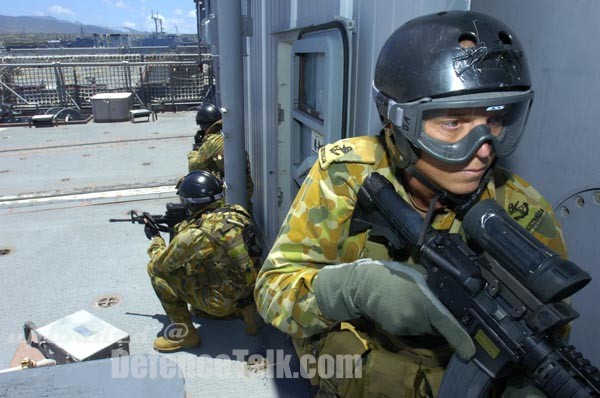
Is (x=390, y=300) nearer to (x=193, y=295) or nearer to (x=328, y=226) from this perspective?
(x=328, y=226)

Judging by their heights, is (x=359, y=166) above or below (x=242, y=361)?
above

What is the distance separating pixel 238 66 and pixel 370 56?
6.54ft

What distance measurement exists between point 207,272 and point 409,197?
82.2 inches

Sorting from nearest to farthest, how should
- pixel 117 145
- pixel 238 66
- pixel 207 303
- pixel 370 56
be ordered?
pixel 370 56
pixel 207 303
pixel 238 66
pixel 117 145

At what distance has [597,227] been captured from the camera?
141 cm

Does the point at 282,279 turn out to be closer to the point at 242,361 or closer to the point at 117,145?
the point at 242,361

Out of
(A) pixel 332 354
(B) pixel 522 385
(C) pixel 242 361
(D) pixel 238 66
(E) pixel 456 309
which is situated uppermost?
(D) pixel 238 66

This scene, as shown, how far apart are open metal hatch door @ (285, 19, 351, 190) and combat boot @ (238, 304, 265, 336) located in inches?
36.1

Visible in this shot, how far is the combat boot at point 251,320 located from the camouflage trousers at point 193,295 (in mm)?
54

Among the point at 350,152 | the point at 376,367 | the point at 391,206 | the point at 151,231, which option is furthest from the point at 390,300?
the point at 151,231

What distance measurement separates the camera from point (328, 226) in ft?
4.74

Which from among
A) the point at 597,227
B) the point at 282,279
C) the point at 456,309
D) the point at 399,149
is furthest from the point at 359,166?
the point at 597,227

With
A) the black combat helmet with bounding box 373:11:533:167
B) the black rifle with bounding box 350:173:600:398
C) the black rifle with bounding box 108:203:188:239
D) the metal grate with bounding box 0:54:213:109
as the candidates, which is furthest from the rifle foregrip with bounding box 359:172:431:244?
the metal grate with bounding box 0:54:213:109

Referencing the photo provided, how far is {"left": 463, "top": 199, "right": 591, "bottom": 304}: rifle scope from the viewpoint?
878 mm
